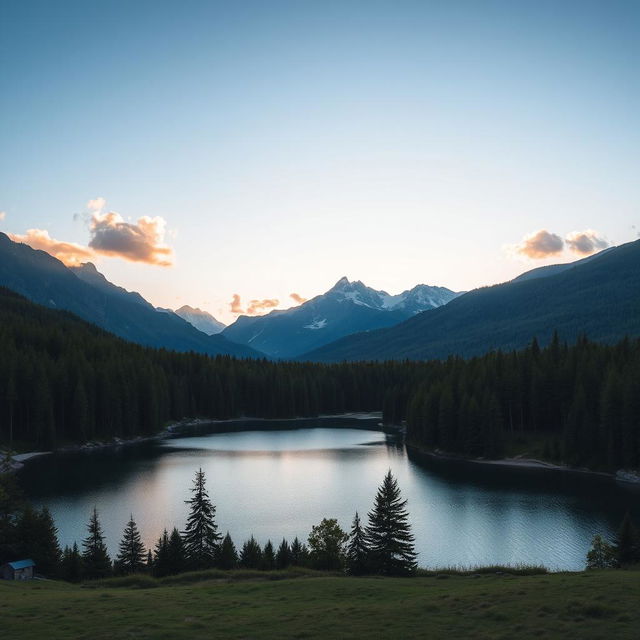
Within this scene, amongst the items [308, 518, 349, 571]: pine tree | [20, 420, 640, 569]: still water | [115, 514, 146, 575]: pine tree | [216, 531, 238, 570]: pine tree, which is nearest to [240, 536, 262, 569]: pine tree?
[216, 531, 238, 570]: pine tree

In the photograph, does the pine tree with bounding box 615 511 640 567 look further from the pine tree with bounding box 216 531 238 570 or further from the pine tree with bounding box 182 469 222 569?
the pine tree with bounding box 182 469 222 569

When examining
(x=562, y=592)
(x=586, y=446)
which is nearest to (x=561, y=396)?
(x=586, y=446)

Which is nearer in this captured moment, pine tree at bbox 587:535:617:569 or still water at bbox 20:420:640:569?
pine tree at bbox 587:535:617:569

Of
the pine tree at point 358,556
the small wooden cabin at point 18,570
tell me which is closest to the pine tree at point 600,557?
the pine tree at point 358,556

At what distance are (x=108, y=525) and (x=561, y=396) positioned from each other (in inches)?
3729

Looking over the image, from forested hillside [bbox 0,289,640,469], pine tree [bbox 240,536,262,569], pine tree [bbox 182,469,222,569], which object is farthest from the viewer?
forested hillside [bbox 0,289,640,469]

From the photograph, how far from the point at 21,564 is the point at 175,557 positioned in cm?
1149

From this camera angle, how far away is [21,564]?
145 feet

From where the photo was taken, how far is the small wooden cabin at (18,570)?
142 feet

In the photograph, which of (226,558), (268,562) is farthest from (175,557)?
(268,562)

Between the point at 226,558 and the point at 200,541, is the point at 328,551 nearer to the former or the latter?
the point at 226,558

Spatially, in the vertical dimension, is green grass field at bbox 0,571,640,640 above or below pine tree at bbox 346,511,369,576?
above

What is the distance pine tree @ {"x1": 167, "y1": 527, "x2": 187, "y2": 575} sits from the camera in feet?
150

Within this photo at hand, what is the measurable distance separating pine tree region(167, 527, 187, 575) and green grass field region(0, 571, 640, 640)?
1016 centimetres
